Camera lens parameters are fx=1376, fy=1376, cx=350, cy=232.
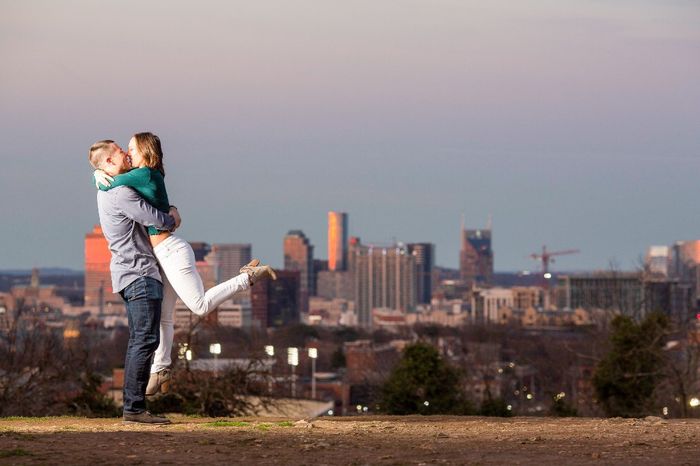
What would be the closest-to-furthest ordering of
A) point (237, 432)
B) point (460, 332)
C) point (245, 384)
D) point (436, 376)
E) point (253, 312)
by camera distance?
point (237, 432), point (245, 384), point (436, 376), point (460, 332), point (253, 312)

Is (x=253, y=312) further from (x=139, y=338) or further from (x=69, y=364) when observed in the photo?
(x=139, y=338)

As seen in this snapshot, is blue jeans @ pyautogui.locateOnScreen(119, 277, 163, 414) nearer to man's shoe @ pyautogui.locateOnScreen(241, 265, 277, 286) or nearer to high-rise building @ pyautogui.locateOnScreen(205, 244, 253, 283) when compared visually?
man's shoe @ pyautogui.locateOnScreen(241, 265, 277, 286)

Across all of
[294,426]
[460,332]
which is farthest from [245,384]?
[460,332]

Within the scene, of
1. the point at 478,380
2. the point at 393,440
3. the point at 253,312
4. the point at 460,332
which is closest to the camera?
the point at 393,440

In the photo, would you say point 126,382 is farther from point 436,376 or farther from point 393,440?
point 436,376

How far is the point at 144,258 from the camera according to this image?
386 inches

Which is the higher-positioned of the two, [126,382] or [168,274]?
[168,274]

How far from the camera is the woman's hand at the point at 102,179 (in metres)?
9.77

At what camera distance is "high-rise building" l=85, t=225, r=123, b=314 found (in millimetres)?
125375

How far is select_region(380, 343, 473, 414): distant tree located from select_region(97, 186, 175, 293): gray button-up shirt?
96.4 ft

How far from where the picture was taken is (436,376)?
130ft

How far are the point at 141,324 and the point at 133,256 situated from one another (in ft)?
1.59

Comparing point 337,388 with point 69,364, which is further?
point 337,388

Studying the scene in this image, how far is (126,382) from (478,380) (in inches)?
3118
